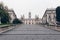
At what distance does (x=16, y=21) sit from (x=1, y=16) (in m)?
38.4

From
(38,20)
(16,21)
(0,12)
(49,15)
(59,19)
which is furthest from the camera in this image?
(38,20)

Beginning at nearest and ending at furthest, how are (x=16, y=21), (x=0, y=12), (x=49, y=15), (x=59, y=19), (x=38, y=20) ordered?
(x=0, y=12) → (x=59, y=19) → (x=16, y=21) → (x=49, y=15) → (x=38, y=20)

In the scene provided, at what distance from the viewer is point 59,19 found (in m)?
78.8

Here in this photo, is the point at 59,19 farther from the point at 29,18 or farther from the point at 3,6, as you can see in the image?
the point at 29,18

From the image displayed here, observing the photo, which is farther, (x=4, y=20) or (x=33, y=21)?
(x=33, y=21)

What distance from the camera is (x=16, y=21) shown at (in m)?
115

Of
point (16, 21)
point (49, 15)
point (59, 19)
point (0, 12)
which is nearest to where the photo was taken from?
point (0, 12)

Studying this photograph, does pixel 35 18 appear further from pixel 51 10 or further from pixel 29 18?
pixel 51 10

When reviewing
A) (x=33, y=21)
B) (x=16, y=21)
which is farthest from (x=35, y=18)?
(x=16, y=21)

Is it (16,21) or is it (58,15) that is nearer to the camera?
(58,15)

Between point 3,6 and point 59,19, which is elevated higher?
point 3,6

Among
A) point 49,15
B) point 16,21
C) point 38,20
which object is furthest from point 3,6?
point 38,20

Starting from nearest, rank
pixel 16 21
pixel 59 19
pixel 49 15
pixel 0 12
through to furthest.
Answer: pixel 0 12 → pixel 59 19 → pixel 16 21 → pixel 49 15

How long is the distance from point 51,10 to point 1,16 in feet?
223
